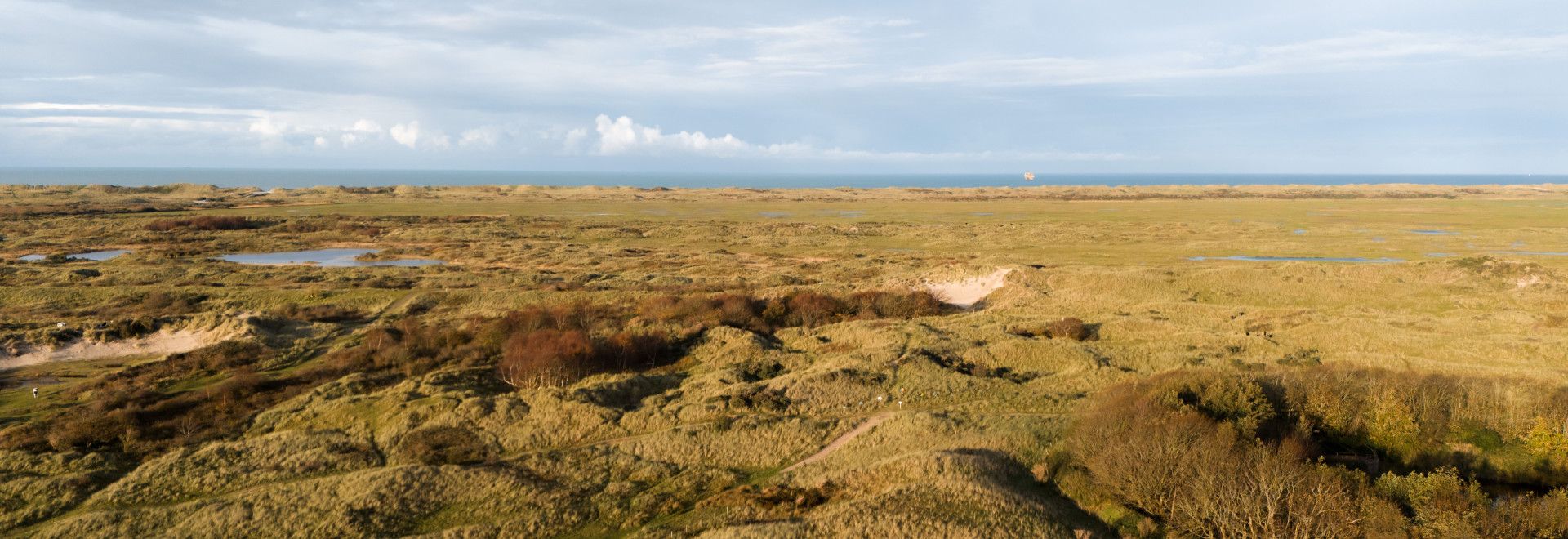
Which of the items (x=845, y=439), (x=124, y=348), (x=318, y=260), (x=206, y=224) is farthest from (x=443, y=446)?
(x=206, y=224)

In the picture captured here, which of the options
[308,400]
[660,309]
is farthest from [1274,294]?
[308,400]

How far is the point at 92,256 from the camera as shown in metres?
86.2

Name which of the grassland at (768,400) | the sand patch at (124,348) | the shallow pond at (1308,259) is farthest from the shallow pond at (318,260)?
the shallow pond at (1308,259)

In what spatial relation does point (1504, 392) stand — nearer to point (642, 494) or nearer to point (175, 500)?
point (642, 494)

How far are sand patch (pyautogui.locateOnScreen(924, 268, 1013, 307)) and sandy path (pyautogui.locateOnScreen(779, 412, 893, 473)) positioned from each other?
32.9 m

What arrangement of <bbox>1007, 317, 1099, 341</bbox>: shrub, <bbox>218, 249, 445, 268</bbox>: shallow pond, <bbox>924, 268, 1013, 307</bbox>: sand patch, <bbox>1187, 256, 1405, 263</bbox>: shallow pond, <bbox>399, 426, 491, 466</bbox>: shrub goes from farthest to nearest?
1. <bbox>218, 249, 445, 268</bbox>: shallow pond
2. <bbox>1187, 256, 1405, 263</bbox>: shallow pond
3. <bbox>924, 268, 1013, 307</bbox>: sand patch
4. <bbox>1007, 317, 1099, 341</bbox>: shrub
5. <bbox>399, 426, 491, 466</bbox>: shrub

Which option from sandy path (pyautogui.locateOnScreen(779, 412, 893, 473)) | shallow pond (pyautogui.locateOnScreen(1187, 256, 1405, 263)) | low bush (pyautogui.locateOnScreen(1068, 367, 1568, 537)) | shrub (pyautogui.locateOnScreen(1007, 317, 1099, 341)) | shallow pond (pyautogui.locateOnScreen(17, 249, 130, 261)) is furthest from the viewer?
shallow pond (pyautogui.locateOnScreen(17, 249, 130, 261))

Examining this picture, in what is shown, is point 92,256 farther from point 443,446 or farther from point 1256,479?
point 1256,479

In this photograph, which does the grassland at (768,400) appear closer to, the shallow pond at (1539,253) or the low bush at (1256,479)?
the low bush at (1256,479)

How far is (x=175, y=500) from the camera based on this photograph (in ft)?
77.8

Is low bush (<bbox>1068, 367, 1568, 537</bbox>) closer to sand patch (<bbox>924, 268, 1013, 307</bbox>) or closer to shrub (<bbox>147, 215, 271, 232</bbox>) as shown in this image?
sand patch (<bbox>924, 268, 1013, 307</bbox>)

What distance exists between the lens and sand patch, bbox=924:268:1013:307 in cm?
6234

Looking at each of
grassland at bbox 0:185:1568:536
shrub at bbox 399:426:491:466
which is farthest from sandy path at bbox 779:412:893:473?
shrub at bbox 399:426:491:466

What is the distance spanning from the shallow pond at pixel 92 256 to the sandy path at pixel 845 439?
8566 cm
